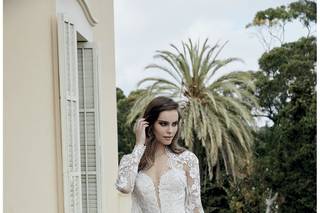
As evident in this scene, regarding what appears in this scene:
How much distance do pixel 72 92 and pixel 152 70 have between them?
9825mm

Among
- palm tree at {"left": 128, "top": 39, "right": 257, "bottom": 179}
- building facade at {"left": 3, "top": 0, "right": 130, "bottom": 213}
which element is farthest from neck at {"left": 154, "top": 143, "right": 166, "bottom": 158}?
palm tree at {"left": 128, "top": 39, "right": 257, "bottom": 179}

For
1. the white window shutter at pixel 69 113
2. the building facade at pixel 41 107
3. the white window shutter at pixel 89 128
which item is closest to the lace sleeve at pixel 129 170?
the building facade at pixel 41 107

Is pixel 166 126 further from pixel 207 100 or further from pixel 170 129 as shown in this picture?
pixel 207 100

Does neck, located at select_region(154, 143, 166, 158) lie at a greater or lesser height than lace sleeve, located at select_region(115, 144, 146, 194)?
greater

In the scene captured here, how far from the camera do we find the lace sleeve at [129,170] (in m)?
2.79

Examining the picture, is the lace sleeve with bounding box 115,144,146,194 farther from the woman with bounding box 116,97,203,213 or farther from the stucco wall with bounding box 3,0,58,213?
the stucco wall with bounding box 3,0,58,213

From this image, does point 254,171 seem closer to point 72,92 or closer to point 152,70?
point 152,70

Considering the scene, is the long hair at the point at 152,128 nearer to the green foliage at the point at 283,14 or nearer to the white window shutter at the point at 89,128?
the white window shutter at the point at 89,128

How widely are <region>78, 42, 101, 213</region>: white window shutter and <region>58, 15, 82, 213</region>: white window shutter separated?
0.60 m

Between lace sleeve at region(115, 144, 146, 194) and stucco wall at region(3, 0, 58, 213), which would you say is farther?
stucco wall at region(3, 0, 58, 213)

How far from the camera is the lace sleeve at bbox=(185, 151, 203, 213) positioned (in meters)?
2.86

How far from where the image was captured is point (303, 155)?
45.1 ft

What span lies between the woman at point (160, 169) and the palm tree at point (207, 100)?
10506 mm

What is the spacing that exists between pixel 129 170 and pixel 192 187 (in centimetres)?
25
